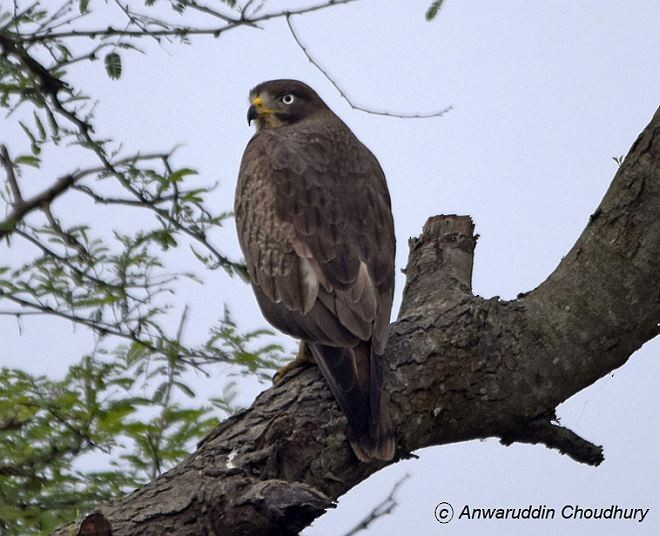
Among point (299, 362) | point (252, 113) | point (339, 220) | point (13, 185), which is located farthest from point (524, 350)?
point (252, 113)

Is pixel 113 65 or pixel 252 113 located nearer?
pixel 113 65

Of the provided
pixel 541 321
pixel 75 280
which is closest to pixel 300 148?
pixel 75 280

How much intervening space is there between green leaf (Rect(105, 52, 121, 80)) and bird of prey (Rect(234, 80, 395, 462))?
940 millimetres

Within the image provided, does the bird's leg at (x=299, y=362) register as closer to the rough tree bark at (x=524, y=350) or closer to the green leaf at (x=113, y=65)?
the rough tree bark at (x=524, y=350)

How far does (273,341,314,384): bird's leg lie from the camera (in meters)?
5.63

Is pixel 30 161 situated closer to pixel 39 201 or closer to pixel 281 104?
pixel 39 201

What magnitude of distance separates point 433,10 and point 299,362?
1.93 m

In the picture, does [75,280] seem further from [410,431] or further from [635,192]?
[635,192]

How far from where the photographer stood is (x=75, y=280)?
19.8ft

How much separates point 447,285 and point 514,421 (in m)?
0.93

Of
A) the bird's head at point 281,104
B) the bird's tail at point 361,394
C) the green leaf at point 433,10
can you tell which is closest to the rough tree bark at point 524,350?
the bird's tail at point 361,394

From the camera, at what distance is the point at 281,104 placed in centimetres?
748

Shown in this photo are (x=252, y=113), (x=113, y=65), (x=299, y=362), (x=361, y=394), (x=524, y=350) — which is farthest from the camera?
(x=252, y=113)

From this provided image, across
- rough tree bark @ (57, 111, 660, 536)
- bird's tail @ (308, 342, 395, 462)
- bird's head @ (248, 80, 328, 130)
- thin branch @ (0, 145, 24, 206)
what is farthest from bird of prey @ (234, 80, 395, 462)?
thin branch @ (0, 145, 24, 206)
